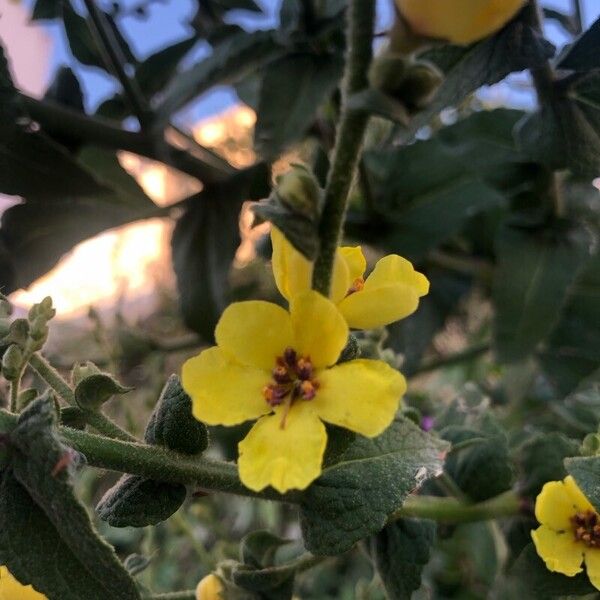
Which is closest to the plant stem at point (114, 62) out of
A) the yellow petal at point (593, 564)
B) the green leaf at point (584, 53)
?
the green leaf at point (584, 53)

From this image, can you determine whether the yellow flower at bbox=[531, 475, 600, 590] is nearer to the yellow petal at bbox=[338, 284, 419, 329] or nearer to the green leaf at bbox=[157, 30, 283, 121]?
the yellow petal at bbox=[338, 284, 419, 329]

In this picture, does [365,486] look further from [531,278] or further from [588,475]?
[531,278]

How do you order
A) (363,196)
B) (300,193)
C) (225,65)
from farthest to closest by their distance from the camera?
(363,196), (225,65), (300,193)

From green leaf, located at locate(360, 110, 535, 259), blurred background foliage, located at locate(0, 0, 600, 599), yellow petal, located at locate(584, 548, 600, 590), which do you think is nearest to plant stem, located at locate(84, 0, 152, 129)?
blurred background foliage, located at locate(0, 0, 600, 599)

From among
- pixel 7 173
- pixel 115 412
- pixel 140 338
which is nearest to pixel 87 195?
pixel 7 173

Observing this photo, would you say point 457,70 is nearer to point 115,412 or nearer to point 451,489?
point 451,489

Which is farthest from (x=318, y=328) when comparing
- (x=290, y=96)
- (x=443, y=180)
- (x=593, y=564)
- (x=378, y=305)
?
(x=443, y=180)
